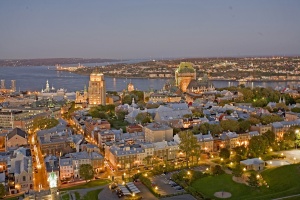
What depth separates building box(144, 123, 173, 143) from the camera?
17797mm

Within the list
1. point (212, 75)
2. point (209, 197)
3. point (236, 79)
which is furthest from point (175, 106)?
point (212, 75)

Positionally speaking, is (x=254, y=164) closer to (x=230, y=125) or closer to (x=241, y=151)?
(x=241, y=151)

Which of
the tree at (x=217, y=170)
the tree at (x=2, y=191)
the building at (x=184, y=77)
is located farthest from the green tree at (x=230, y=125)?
the building at (x=184, y=77)

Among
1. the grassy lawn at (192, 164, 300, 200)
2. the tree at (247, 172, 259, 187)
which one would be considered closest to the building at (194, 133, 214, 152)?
the grassy lawn at (192, 164, 300, 200)

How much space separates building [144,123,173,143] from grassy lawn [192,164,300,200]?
15.8 ft

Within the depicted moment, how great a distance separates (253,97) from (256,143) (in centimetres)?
1818

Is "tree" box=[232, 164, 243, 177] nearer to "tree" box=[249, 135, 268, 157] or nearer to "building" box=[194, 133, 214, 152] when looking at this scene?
"tree" box=[249, 135, 268, 157]

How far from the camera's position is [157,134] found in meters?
17.8

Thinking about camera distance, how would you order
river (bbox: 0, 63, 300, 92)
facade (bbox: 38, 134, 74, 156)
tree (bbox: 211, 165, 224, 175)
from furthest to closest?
river (bbox: 0, 63, 300, 92)
facade (bbox: 38, 134, 74, 156)
tree (bbox: 211, 165, 224, 175)

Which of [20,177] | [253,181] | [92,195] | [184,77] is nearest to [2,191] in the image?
[20,177]

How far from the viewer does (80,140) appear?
694 inches

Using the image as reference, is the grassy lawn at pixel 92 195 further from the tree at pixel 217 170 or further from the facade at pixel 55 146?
the facade at pixel 55 146

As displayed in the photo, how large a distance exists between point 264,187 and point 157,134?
6589 millimetres

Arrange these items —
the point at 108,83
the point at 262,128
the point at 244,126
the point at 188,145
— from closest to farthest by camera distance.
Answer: the point at 188,145, the point at 262,128, the point at 244,126, the point at 108,83
